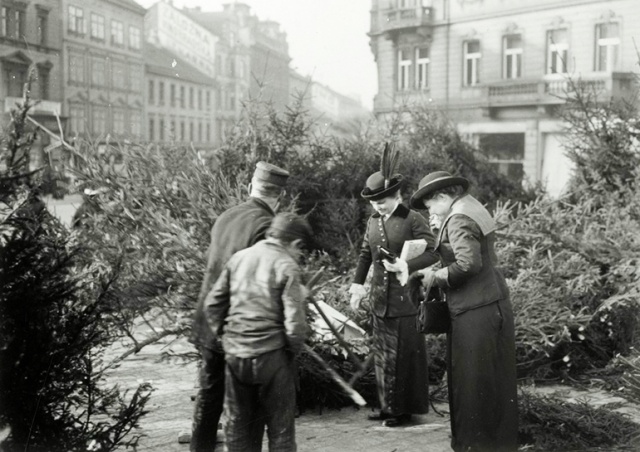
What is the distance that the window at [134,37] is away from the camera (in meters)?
35.5

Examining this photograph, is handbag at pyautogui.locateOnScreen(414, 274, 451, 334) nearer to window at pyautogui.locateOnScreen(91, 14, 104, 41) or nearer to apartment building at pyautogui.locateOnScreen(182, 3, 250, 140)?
window at pyautogui.locateOnScreen(91, 14, 104, 41)

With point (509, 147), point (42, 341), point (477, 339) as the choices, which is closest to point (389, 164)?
point (477, 339)

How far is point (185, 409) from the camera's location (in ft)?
21.3

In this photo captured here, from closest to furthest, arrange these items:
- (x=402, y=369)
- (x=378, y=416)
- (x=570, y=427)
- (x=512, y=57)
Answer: (x=570, y=427) < (x=402, y=369) < (x=378, y=416) < (x=512, y=57)

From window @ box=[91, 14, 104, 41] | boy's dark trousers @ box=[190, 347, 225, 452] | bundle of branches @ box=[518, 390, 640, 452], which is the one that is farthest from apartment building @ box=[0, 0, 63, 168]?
bundle of branches @ box=[518, 390, 640, 452]

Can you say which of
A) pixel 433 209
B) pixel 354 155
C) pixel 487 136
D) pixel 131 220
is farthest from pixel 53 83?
pixel 433 209

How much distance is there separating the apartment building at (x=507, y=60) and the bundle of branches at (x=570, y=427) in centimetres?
1832

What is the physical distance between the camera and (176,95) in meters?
44.2

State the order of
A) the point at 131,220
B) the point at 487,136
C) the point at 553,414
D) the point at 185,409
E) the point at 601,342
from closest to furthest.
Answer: the point at 553,414, the point at 185,409, the point at 131,220, the point at 601,342, the point at 487,136

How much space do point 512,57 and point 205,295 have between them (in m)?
24.8

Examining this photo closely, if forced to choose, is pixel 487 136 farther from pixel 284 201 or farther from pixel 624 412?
pixel 624 412

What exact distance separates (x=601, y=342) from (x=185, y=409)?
14.0 ft

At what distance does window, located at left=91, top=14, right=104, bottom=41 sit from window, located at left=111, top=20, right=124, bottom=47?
1.55 ft

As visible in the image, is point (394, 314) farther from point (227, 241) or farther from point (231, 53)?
point (231, 53)
